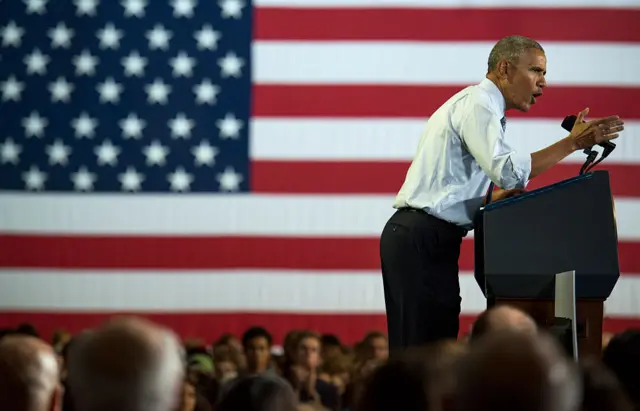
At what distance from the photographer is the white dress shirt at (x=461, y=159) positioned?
11.9ft

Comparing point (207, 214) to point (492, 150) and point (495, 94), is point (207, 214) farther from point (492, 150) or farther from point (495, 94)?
point (492, 150)

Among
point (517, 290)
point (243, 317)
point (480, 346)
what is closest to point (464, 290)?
point (243, 317)

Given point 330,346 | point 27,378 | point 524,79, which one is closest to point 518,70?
point 524,79

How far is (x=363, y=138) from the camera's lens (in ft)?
26.1

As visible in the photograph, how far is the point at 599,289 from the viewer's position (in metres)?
3.48

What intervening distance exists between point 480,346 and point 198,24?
7.01 meters

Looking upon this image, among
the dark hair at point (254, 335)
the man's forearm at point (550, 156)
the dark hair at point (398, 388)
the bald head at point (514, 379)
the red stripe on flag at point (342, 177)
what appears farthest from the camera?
the red stripe on flag at point (342, 177)

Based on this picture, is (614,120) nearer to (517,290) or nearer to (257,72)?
(517,290)

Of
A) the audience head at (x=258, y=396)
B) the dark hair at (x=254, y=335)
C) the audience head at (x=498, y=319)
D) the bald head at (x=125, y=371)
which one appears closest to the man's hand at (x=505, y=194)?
the audience head at (x=498, y=319)

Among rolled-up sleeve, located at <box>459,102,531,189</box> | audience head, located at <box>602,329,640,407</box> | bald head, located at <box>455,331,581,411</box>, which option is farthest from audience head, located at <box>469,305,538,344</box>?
bald head, located at <box>455,331,581,411</box>

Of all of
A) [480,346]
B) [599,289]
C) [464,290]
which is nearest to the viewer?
[480,346]

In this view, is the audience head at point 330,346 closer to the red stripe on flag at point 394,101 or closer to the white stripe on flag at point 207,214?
the white stripe on flag at point 207,214

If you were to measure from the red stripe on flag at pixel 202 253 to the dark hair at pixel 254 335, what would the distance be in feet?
2.05

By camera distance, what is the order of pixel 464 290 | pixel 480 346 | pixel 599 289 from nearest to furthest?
pixel 480 346, pixel 599 289, pixel 464 290
